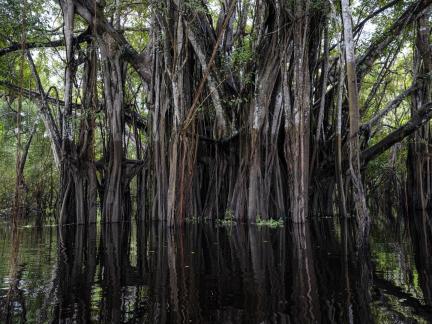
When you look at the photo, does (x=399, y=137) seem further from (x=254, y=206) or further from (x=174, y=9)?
(x=174, y=9)

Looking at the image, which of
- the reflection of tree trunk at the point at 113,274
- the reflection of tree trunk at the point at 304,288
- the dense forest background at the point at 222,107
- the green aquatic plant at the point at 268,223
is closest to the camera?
the reflection of tree trunk at the point at 304,288

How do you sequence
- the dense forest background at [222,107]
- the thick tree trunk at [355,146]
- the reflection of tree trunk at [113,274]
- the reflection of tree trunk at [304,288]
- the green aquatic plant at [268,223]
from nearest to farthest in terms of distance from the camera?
the reflection of tree trunk at [304,288], the reflection of tree trunk at [113,274], the thick tree trunk at [355,146], the green aquatic plant at [268,223], the dense forest background at [222,107]

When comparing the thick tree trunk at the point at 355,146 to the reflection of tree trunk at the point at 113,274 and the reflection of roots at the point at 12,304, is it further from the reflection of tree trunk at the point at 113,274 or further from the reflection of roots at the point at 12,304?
the reflection of roots at the point at 12,304

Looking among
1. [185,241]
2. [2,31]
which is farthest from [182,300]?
Answer: [2,31]

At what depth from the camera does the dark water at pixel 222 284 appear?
161cm

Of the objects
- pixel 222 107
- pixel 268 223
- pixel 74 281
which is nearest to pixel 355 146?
pixel 268 223

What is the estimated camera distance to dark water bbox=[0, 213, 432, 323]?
5.28 feet

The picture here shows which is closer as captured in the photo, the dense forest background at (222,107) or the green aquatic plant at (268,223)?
the green aquatic plant at (268,223)

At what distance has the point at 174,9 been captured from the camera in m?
5.99

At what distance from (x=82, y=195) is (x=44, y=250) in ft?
10.2

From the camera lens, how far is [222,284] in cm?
215

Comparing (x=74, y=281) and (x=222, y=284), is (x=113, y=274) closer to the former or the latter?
(x=74, y=281)

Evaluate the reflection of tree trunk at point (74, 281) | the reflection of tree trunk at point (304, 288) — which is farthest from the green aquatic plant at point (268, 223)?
the reflection of tree trunk at point (74, 281)

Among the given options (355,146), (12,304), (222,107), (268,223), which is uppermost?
(222,107)
